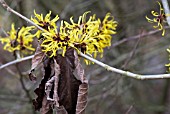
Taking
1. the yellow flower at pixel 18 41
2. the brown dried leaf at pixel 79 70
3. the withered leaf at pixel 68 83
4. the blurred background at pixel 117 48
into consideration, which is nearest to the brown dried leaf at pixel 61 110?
the withered leaf at pixel 68 83

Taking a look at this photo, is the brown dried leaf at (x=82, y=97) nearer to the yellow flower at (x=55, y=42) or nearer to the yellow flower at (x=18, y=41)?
the yellow flower at (x=55, y=42)

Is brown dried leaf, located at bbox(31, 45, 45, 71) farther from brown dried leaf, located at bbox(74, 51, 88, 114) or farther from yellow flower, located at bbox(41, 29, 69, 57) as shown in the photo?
brown dried leaf, located at bbox(74, 51, 88, 114)

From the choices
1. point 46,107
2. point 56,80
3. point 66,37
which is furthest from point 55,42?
point 46,107

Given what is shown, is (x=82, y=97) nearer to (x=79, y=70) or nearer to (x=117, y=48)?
(x=79, y=70)

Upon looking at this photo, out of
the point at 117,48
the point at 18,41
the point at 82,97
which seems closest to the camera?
the point at 82,97

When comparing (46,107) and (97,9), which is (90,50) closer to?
(46,107)
